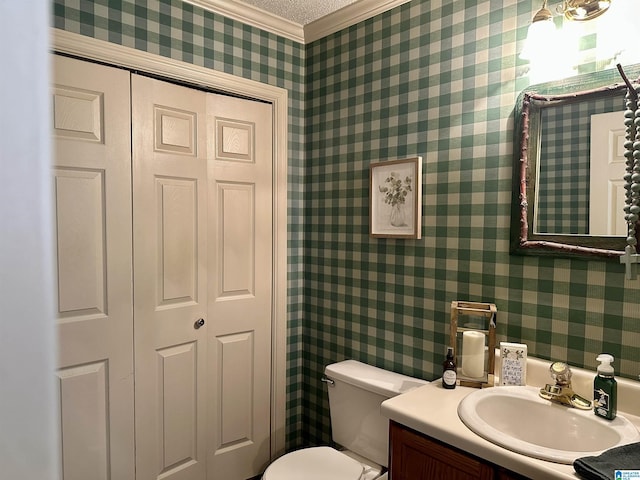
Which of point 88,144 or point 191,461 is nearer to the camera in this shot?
point 88,144

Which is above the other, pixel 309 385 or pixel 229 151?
pixel 229 151

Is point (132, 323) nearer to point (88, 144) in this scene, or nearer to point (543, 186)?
point (88, 144)

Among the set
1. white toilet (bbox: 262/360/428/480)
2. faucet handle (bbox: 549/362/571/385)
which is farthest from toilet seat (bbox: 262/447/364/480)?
faucet handle (bbox: 549/362/571/385)

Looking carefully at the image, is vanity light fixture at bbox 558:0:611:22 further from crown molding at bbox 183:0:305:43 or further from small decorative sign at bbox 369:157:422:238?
crown molding at bbox 183:0:305:43

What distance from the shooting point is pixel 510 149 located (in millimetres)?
1566

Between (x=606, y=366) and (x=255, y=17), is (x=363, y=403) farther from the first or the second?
(x=255, y=17)

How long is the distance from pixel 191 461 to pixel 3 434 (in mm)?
2041

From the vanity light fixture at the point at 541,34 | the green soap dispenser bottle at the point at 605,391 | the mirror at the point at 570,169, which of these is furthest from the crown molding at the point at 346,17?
the green soap dispenser bottle at the point at 605,391

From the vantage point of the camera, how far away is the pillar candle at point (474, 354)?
5.12 ft

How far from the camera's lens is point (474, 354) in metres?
1.56

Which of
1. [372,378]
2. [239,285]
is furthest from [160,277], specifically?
[372,378]

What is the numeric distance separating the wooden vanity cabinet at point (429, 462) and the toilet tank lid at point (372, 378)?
0.36m

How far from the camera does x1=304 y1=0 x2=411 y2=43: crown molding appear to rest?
1964 millimetres

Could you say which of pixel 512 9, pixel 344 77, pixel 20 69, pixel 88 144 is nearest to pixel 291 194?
pixel 344 77
